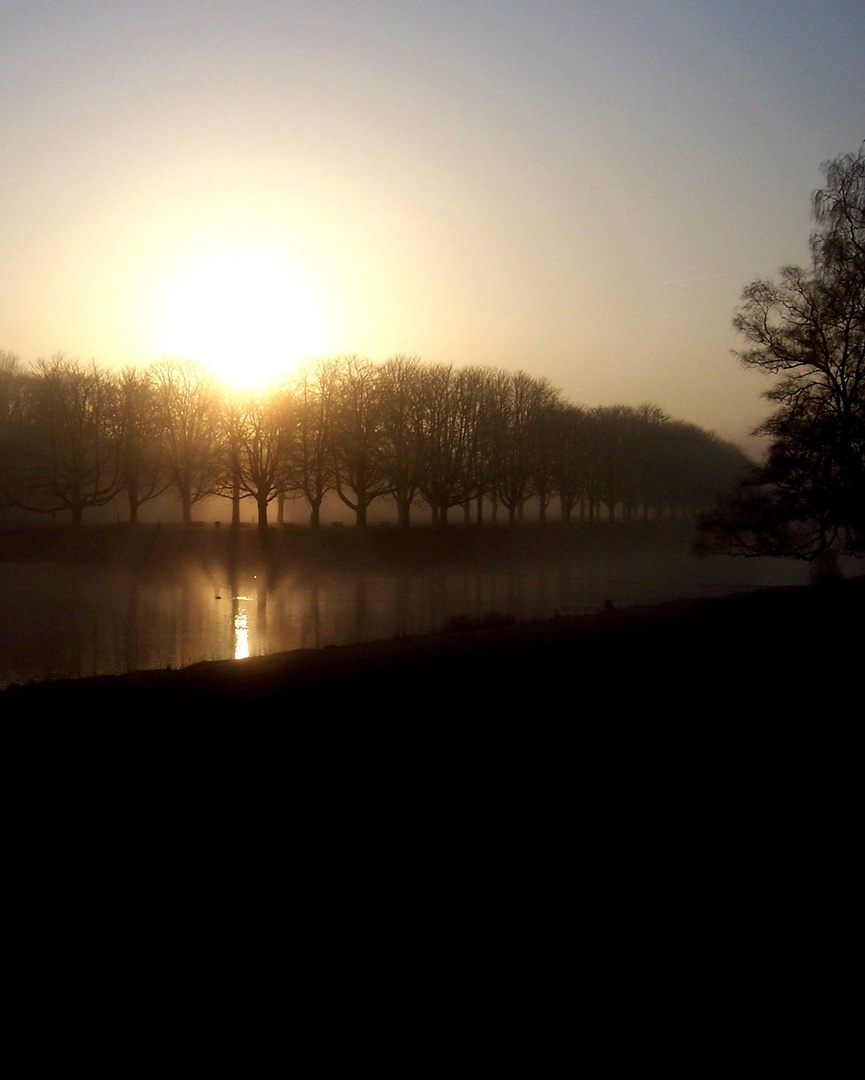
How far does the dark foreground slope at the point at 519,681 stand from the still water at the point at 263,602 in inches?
327

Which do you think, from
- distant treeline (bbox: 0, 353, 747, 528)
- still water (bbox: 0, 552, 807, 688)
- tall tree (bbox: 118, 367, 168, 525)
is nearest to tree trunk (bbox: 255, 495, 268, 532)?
distant treeline (bbox: 0, 353, 747, 528)

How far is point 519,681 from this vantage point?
1110 cm

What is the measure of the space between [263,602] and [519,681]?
2595cm

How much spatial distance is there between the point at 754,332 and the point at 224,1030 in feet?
87.4

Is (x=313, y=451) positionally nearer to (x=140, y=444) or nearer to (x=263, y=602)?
(x=140, y=444)

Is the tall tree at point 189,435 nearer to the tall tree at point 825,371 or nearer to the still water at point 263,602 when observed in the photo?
the still water at point 263,602

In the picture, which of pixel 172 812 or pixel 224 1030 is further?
pixel 172 812

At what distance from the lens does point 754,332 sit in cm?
2766

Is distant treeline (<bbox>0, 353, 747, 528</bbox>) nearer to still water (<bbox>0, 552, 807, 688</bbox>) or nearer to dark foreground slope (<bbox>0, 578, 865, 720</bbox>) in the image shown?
still water (<bbox>0, 552, 807, 688</bbox>)

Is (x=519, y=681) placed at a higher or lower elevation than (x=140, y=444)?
lower

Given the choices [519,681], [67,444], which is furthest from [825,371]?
[67,444]

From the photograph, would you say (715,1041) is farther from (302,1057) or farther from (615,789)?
(615,789)

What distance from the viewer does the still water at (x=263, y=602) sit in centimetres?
2323

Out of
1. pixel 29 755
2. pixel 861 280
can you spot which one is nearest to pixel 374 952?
pixel 29 755
